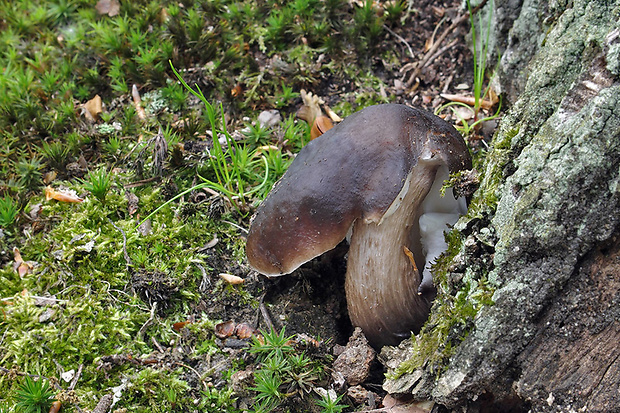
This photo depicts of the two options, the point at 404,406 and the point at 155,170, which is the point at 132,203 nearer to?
the point at 155,170

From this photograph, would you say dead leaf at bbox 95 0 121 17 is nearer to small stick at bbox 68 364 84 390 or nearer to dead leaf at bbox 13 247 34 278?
dead leaf at bbox 13 247 34 278

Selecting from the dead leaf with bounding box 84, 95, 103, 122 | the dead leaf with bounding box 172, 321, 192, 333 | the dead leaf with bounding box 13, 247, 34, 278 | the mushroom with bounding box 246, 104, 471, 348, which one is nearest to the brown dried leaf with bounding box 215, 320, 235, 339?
the dead leaf with bounding box 172, 321, 192, 333

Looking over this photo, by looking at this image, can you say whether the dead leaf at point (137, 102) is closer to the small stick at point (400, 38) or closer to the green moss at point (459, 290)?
the small stick at point (400, 38)

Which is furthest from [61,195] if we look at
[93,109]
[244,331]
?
[244,331]

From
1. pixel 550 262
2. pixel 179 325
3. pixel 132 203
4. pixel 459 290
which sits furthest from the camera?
pixel 132 203

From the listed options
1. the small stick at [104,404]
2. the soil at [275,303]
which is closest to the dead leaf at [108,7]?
the soil at [275,303]
